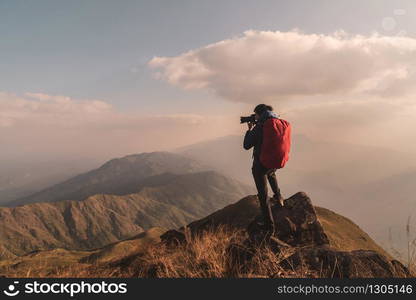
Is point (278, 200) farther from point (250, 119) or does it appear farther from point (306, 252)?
point (306, 252)

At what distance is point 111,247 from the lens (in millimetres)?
125750

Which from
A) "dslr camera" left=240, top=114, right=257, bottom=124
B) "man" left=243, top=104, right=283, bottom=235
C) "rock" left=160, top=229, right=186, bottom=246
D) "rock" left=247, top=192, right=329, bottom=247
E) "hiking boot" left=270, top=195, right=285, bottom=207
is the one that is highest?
"dslr camera" left=240, top=114, right=257, bottom=124

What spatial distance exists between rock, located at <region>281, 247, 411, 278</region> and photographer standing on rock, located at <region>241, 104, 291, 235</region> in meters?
2.11

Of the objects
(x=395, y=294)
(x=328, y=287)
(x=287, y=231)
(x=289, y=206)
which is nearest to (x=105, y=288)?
(x=328, y=287)

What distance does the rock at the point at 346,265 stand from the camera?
4879mm

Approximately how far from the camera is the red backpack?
679cm

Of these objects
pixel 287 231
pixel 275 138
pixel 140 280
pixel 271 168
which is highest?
pixel 275 138

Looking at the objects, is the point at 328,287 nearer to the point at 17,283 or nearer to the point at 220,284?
the point at 220,284

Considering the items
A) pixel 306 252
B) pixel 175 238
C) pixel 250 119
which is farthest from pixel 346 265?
pixel 175 238

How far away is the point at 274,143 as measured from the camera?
6.84 metres

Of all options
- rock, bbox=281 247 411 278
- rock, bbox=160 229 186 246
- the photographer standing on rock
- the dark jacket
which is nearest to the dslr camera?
the photographer standing on rock

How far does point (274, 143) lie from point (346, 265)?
117 inches

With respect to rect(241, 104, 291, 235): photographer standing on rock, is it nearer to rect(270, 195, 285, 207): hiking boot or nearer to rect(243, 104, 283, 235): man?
rect(243, 104, 283, 235): man

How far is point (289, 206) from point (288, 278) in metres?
6.13
